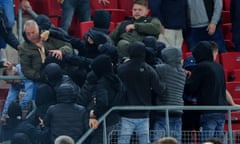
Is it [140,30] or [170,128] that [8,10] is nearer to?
[140,30]

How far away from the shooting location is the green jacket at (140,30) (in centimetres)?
1886

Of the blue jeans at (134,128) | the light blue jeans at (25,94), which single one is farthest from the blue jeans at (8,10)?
the blue jeans at (134,128)

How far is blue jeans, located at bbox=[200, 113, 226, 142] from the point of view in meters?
18.0

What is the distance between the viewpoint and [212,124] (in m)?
18.1

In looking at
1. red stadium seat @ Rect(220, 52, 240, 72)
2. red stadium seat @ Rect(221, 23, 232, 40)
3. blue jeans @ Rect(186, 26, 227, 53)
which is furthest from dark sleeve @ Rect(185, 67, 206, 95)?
red stadium seat @ Rect(221, 23, 232, 40)

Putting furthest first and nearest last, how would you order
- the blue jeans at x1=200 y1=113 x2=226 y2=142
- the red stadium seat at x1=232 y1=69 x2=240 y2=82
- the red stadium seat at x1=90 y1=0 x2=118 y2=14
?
the red stadium seat at x1=90 y1=0 x2=118 y2=14
the red stadium seat at x1=232 y1=69 x2=240 y2=82
the blue jeans at x1=200 y1=113 x2=226 y2=142

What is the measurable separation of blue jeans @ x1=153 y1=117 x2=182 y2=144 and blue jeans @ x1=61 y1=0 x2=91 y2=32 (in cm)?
326

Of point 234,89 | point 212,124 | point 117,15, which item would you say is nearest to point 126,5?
point 117,15

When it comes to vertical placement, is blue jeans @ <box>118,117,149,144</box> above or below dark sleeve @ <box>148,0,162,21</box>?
below

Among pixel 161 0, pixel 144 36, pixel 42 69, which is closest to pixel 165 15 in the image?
pixel 161 0

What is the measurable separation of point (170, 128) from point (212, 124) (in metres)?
0.60

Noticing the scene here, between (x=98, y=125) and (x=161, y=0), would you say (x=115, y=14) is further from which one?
(x=98, y=125)

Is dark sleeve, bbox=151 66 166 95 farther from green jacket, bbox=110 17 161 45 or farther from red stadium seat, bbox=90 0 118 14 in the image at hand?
red stadium seat, bbox=90 0 118 14

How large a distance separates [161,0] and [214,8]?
0.93m
